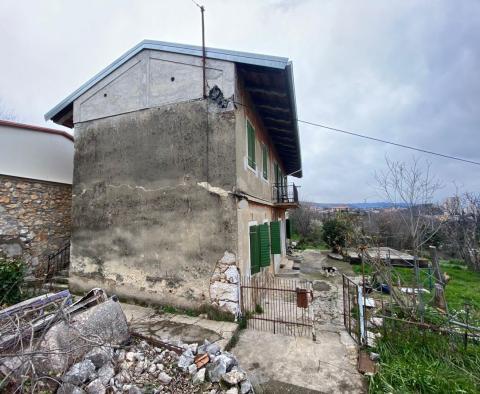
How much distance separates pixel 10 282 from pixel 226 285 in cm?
555

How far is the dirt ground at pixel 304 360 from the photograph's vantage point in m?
3.85

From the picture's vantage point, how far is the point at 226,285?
585 centimetres

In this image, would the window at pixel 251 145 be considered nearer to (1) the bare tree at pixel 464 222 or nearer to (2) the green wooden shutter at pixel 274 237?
(2) the green wooden shutter at pixel 274 237

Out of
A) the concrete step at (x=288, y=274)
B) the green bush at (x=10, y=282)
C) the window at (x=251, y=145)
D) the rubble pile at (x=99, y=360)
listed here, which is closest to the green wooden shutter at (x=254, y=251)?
the window at (x=251, y=145)

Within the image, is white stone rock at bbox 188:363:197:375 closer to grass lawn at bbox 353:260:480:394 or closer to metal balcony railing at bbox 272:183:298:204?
grass lawn at bbox 353:260:480:394

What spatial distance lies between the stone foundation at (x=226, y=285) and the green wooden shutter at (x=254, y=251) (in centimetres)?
111

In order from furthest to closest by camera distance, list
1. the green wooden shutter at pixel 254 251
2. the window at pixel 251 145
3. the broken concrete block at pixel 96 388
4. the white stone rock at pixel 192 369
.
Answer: the window at pixel 251 145, the green wooden shutter at pixel 254 251, the white stone rock at pixel 192 369, the broken concrete block at pixel 96 388

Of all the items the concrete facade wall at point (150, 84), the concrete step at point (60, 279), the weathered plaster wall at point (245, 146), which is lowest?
the concrete step at point (60, 279)

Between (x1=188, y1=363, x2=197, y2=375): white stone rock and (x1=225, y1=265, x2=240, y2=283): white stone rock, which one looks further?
(x1=225, y1=265, x2=240, y2=283): white stone rock

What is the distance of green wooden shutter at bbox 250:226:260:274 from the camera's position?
22.6 feet

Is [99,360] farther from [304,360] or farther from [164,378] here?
[304,360]

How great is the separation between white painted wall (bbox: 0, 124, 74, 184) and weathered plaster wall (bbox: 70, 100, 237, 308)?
5.96 ft

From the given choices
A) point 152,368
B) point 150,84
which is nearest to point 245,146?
point 150,84

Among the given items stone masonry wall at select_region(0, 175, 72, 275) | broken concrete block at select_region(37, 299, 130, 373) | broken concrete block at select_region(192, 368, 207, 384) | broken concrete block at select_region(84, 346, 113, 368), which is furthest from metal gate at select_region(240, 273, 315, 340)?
stone masonry wall at select_region(0, 175, 72, 275)
